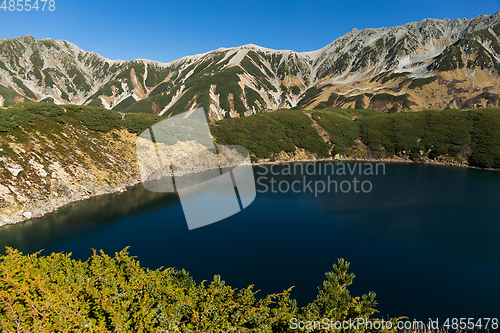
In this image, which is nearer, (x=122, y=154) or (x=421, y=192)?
(x=421, y=192)

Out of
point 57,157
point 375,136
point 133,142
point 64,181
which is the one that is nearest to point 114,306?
point 64,181

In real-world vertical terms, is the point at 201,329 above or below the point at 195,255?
above

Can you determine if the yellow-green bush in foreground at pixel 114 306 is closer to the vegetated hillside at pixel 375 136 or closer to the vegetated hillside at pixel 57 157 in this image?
the vegetated hillside at pixel 57 157

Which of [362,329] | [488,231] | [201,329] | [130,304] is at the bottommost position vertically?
[488,231]

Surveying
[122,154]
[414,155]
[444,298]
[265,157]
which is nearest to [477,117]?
[414,155]

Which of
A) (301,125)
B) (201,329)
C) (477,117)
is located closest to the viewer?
(201,329)

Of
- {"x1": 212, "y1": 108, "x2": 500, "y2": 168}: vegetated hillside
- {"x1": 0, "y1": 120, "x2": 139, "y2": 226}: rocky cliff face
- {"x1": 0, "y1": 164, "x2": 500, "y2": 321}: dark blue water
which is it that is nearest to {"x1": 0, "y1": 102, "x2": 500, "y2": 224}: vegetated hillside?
{"x1": 0, "y1": 120, "x2": 139, "y2": 226}: rocky cliff face

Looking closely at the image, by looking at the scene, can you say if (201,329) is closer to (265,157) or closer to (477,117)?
(265,157)

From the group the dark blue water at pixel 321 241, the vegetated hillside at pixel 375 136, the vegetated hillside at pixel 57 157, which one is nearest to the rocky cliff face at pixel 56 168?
the vegetated hillside at pixel 57 157
